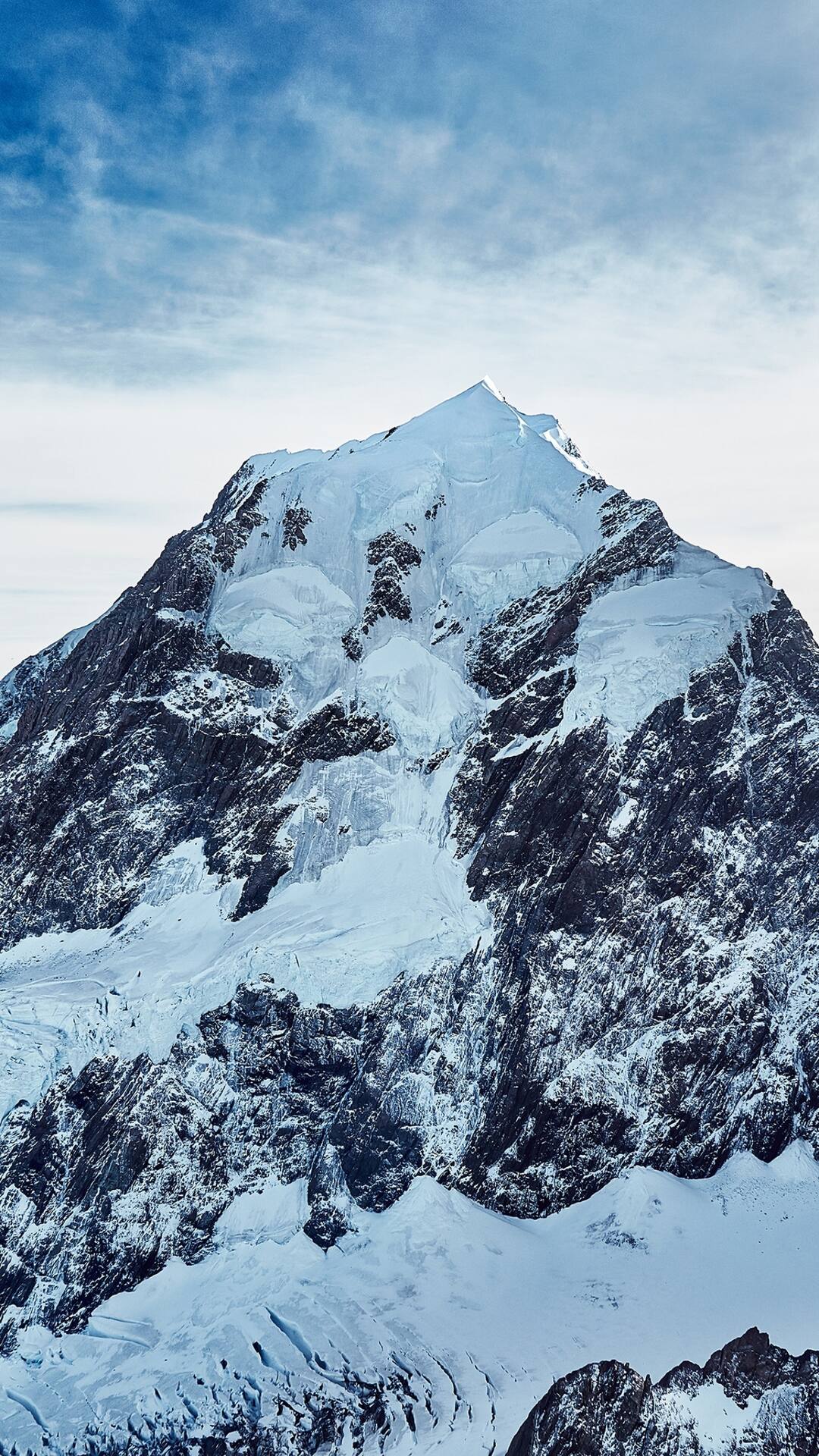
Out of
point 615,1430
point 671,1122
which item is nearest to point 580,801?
point 671,1122

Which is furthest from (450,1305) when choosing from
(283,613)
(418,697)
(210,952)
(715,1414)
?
(283,613)

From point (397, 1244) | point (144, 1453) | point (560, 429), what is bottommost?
point (144, 1453)

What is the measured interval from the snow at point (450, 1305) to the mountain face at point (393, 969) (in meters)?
0.35

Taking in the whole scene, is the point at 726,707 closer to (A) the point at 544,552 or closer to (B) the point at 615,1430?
(A) the point at 544,552

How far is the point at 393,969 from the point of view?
132 m

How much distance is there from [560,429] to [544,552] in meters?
33.0

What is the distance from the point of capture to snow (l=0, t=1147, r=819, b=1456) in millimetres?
104375

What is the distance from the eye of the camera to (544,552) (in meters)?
159

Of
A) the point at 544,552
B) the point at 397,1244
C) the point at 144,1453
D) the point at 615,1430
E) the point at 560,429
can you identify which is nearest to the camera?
the point at 615,1430

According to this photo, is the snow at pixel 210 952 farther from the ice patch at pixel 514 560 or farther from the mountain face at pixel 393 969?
the ice patch at pixel 514 560

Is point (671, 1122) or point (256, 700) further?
point (256, 700)

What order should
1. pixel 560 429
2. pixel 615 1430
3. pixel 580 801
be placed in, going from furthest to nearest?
pixel 560 429 < pixel 580 801 < pixel 615 1430

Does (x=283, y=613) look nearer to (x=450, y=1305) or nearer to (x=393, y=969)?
(x=393, y=969)

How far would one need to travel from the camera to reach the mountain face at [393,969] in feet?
365
